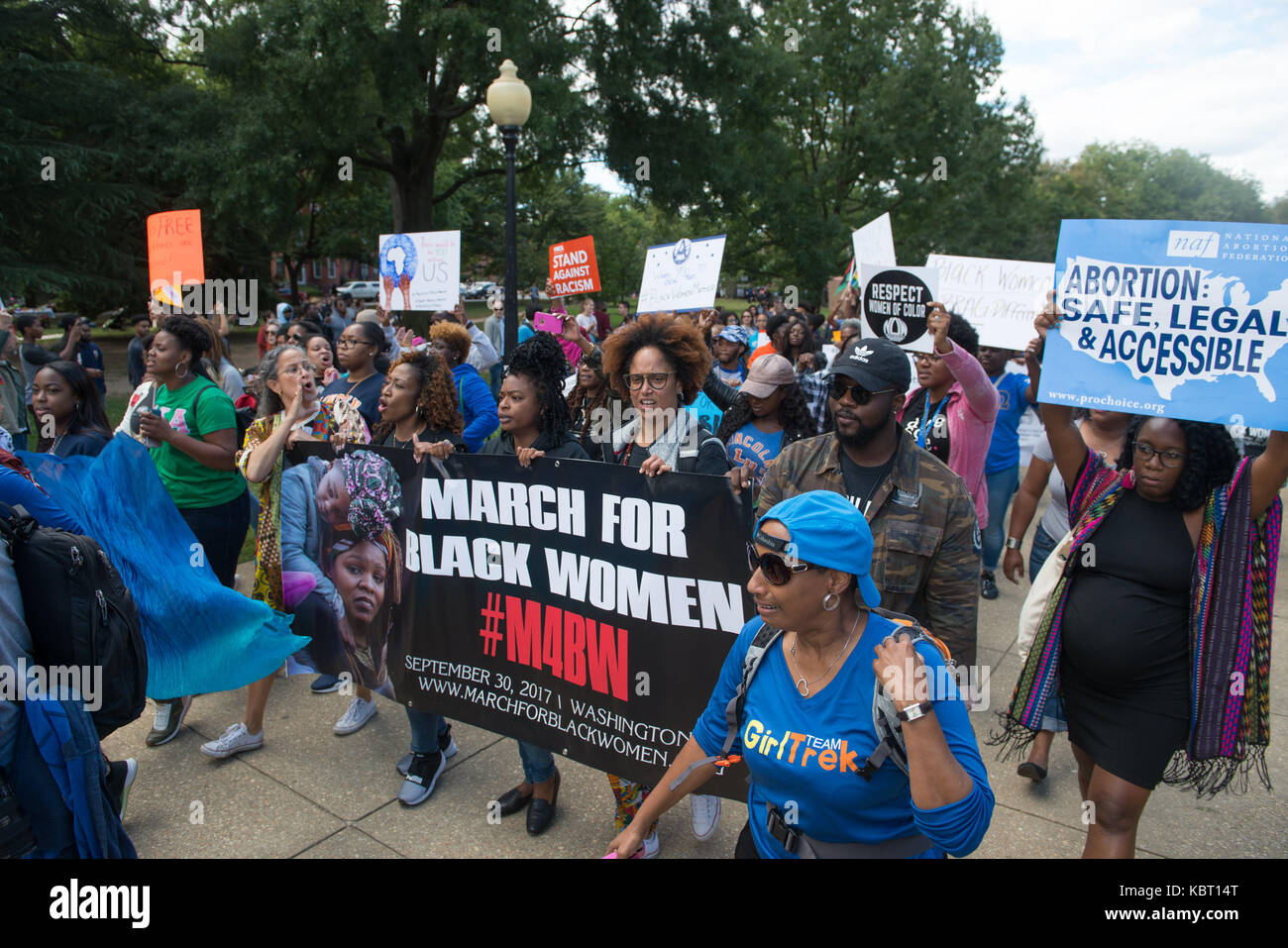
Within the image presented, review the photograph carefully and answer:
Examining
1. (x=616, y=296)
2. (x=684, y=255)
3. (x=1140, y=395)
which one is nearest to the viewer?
(x=1140, y=395)

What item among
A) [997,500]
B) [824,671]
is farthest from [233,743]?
[997,500]

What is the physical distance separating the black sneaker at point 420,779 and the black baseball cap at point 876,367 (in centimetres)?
251

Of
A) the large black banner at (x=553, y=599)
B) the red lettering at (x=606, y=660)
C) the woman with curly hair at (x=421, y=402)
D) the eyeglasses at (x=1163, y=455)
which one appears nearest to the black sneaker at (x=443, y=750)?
the large black banner at (x=553, y=599)

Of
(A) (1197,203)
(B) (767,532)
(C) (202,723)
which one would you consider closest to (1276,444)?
(B) (767,532)

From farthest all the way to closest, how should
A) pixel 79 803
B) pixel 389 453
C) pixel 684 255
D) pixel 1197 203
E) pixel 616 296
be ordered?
pixel 1197 203, pixel 616 296, pixel 684 255, pixel 389 453, pixel 79 803

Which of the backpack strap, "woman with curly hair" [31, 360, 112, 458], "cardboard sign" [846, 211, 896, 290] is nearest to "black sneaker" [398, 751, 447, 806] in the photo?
the backpack strap

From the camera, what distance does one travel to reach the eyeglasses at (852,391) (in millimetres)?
2924

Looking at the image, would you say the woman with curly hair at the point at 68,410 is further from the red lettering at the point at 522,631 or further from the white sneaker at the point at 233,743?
the red lettering at the point at 522,631

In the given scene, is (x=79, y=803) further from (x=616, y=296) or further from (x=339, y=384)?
(x=616, y=296)

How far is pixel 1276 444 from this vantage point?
266 cm

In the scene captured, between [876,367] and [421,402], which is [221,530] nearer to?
[421,402]

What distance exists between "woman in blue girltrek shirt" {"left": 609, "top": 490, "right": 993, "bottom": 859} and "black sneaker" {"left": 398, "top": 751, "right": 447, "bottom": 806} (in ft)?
6.55

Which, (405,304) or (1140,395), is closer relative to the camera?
(1140,395)

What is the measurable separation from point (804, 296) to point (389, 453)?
1097 inches
